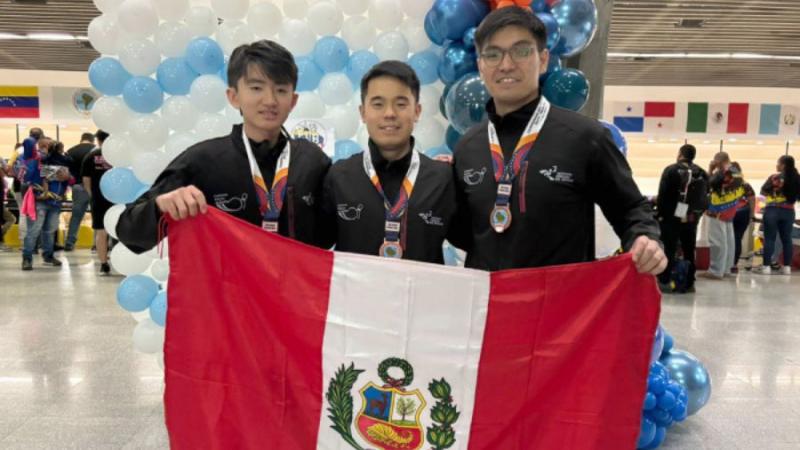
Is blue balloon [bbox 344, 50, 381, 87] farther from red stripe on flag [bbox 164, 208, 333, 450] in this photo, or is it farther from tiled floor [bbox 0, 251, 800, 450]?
tiled floor [bbox 0, 251, 800, 450]

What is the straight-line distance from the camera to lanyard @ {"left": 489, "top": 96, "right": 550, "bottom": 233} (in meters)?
1.58

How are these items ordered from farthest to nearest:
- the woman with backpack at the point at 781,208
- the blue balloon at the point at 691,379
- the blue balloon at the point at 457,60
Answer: the woman with backpack at the point at 781,208 → the blue balloon at the point at 457,60 → the blue balloon at the point at 691,379

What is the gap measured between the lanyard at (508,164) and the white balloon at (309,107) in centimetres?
215

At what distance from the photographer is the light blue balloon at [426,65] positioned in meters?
3.48

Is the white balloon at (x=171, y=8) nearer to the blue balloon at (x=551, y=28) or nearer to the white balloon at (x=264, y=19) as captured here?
the white balloon at (x=264, y=19)

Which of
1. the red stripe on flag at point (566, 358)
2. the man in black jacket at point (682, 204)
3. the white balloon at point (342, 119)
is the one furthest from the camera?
the man in black jacket at point (682, 204)

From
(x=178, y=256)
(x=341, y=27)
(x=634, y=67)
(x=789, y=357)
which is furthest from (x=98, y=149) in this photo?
(x=634, y=67)

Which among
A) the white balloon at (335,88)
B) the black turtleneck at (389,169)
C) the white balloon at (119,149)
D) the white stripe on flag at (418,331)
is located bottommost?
the white stripe on flag at (418,331)

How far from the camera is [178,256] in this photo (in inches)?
65.5

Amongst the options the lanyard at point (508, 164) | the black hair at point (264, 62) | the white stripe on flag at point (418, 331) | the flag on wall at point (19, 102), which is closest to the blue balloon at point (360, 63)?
the black hair at point (264, 62)

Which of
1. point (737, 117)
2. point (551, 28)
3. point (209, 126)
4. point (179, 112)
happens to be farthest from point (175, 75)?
point (737, 117)

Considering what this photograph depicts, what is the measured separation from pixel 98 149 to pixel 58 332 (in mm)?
2649

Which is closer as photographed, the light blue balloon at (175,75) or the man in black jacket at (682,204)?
the light blue balloon at (175,75)

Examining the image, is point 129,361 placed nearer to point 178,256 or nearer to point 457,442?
point 178,256
